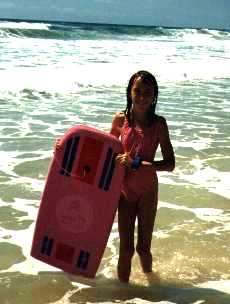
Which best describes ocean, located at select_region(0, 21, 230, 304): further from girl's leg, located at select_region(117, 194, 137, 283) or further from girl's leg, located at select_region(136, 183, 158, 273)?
girl's leg, located at select_region(136, 183, 158, 273)

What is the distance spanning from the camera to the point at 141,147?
3420mm

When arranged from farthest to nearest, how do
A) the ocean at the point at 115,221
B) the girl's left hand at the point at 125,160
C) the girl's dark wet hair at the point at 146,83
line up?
the ocean at the point at 115,221
the girl's dark wet hair at the point at 146,83
the girl's left hand at the point at 125,160

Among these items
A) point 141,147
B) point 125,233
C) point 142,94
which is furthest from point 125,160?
point 125,233

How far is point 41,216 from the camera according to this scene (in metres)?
3.62

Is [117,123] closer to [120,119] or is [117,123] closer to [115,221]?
[120,119]

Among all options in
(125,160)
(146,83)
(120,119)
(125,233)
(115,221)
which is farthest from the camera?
(115,221)

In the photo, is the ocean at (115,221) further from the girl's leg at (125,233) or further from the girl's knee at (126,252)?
the girl's knee at (126,252)

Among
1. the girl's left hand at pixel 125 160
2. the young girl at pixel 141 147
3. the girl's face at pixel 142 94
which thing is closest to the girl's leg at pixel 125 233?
the young girl at pixel 141 147

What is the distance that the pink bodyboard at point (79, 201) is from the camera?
11.3 ft

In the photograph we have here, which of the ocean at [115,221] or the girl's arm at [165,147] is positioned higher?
the girl's arm at [165,147]

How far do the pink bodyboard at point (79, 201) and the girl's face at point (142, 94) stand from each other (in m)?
0.26

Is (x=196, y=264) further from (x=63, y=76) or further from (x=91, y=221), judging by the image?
(x=63, y=76)

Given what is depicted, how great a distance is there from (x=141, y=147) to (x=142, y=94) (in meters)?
0.33

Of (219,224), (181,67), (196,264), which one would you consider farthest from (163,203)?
(181,67)
